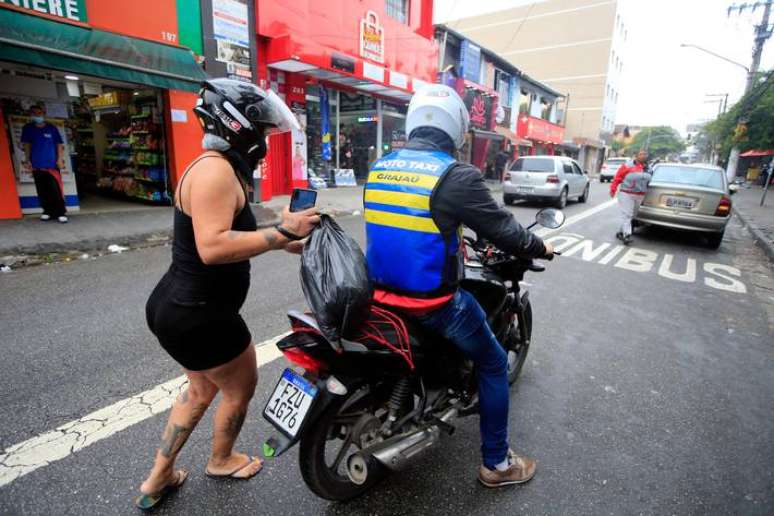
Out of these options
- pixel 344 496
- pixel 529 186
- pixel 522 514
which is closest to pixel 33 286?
pixel 344 496

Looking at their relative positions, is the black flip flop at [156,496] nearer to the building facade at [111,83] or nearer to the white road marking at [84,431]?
the white road marking at [84,431]

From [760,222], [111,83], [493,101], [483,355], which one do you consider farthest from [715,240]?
[493,101]

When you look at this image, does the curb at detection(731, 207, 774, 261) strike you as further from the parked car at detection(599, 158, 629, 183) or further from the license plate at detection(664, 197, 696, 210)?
the parked car at detection(599, 158, 629, 183)

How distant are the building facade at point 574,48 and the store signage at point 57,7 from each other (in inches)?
1668

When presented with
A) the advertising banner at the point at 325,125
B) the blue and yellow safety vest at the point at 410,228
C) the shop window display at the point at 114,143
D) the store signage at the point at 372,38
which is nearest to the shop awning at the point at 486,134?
the store signage at the point at 372,38

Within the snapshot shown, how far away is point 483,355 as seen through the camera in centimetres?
212

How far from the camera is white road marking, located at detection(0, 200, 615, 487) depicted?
7.18ft

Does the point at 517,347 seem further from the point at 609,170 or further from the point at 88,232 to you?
the point at 609,170

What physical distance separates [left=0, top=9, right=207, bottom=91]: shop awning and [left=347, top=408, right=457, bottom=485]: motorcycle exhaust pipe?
25.7 feet

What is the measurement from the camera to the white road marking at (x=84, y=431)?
219cm

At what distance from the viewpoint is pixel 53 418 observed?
8.38 feet

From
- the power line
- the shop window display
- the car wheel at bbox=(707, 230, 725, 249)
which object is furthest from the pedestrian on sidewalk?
the power line

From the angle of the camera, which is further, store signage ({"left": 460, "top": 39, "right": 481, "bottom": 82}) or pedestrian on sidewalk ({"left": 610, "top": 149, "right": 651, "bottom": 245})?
store signage ({"left": 460, "top": 39, "right": 481, "bottom": 82})

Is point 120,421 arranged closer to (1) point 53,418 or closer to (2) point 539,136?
(1) point 53,418
